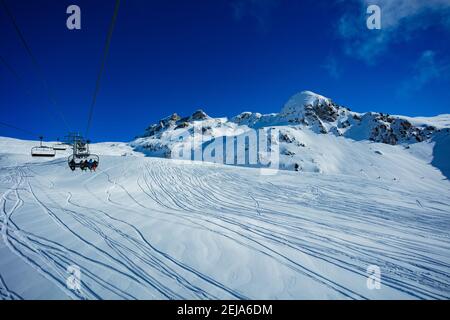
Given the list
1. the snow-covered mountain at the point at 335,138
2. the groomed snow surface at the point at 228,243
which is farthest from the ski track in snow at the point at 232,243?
the snow-covered mountain at the point at 335,138

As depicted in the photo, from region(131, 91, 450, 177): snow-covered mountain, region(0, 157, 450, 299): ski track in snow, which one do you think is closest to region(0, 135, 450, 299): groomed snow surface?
region(0, 157, 450, 299): ski track in snow

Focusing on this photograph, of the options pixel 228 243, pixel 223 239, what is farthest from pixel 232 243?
pixel 223 239

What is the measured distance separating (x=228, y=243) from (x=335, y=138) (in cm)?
8484

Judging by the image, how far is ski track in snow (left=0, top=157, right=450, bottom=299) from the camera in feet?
17.4

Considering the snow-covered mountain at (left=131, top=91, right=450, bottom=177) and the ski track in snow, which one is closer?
the ski track in snow

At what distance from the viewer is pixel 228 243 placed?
746cm

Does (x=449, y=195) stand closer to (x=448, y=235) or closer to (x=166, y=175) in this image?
(x=448, y=235)

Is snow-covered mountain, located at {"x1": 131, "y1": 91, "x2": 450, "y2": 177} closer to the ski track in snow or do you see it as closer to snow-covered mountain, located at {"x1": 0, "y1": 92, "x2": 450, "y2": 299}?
snow-covered mountain, located at {"x1": 0, "y1": 92, "x2": 450, "y2": 299}

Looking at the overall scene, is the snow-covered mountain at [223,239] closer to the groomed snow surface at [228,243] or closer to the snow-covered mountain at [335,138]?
the groomed snow surface at [228,243]

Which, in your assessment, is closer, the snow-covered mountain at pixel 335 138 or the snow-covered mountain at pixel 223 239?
the snow-covered mountain at pixel 223 239

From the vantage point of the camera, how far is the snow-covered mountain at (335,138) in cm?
6031

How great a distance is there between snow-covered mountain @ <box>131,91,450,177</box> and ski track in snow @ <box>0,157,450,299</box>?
4240cm

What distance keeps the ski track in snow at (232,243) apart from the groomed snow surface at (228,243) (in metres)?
0.03

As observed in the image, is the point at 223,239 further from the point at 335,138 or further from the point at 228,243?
the point at 335,138
